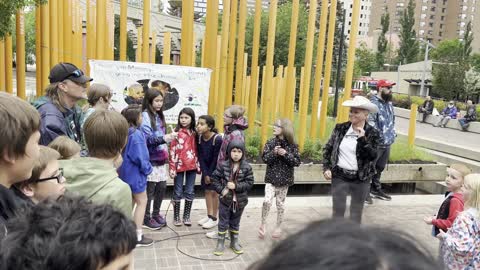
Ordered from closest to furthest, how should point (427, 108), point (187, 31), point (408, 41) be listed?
point (187, 31)
point (427, 108)
point (408, 41)

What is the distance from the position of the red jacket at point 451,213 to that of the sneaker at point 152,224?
3.11 metres

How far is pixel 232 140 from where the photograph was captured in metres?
4.57

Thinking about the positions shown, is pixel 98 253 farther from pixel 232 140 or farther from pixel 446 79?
pixel 446 79

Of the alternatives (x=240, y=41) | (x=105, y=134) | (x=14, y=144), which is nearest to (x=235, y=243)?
(x=105, y=134)

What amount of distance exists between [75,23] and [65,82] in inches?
208

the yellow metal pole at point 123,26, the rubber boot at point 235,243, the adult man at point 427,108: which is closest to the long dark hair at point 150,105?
the rubber boot at point 235,243

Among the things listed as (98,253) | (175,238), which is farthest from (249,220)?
(98,253)

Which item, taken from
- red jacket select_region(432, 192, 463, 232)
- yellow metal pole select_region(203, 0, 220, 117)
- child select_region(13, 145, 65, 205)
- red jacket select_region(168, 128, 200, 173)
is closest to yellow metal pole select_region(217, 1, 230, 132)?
yellow metal pole select_region(203, 0, 220, 117)

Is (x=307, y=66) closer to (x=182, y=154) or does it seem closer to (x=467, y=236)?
(x=182, y=154)

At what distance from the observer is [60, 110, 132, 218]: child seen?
2.30 metres

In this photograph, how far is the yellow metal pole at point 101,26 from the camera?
22.9ft

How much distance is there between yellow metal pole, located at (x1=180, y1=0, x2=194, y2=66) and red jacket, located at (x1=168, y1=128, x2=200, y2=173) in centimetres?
285

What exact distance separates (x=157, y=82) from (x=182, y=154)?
2.18m

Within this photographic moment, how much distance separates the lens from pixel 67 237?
105 centimetres
